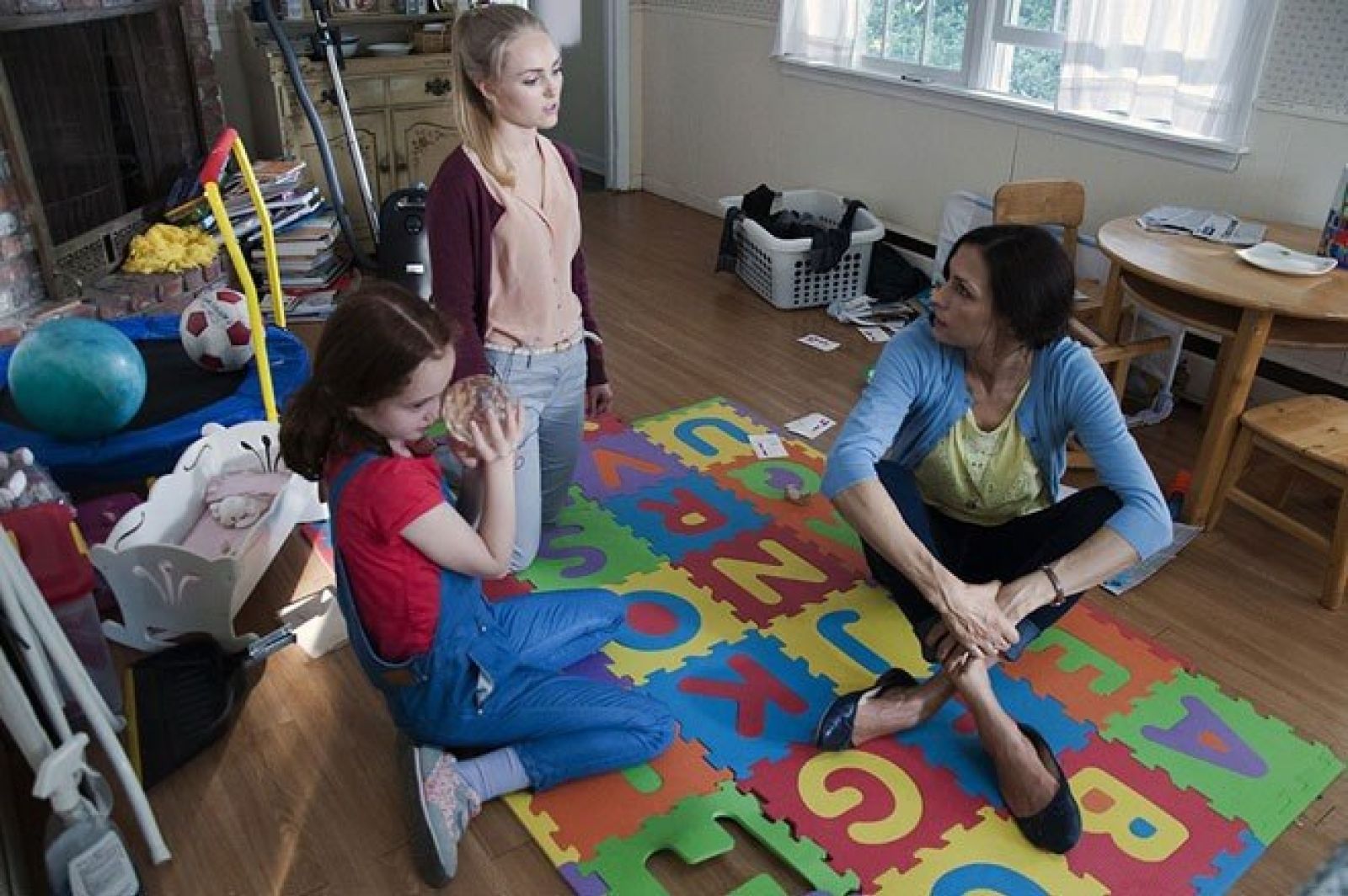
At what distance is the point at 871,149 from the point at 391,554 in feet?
11.0

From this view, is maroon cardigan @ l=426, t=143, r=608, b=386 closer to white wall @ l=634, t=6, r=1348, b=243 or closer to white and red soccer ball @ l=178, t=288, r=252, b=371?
white and red soccer ball @ l=178, t=288, r=252, b=371

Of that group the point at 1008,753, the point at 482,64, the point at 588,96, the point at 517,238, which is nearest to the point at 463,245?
the point at 517,238

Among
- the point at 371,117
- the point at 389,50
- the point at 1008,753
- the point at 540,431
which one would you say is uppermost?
the point at 389,50

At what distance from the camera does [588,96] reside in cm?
586

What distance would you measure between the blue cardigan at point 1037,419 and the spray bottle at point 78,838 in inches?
50.4

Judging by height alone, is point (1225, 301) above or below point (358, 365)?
below

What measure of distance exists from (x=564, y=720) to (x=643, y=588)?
2.03 ft

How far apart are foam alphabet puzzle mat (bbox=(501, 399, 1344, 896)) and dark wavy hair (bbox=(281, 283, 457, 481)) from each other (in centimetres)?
73

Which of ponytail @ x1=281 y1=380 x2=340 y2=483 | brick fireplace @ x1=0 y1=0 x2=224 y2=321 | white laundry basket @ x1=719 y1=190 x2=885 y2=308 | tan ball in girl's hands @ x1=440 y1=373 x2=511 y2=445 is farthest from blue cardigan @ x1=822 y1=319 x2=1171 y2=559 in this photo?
brick fireplace @ x1=0 y1=0 x2=224 y2=321

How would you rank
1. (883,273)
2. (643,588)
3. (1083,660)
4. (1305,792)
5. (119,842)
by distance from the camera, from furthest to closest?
(883,273)
(643,588)
(1083,660)
(1305,792)
(119,842)

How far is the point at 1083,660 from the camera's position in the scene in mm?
2172

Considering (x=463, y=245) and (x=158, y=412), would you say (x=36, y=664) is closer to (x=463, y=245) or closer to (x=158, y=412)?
Result: (x=463, y=245)

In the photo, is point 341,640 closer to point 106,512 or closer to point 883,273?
point 106,512

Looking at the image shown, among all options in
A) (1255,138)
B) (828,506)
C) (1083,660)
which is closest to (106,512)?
(828,506)
